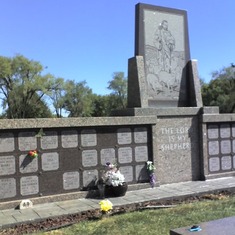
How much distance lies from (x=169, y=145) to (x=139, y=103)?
1294mm

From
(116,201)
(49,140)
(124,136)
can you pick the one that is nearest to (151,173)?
(124,136)

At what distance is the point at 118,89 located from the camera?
63.6 meters

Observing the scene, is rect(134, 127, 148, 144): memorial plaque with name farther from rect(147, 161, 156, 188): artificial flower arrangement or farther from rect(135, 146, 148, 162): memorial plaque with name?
rect(147, 161, 156, 188): artificial flower arrangement

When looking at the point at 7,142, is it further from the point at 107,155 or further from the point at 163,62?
the point at 163,62

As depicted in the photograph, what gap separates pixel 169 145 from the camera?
9.38m

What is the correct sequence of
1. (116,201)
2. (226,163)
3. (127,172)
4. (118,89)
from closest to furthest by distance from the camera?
(116,201)
(127,172)
(226,163)
(118,89)

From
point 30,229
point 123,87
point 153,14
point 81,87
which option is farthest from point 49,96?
point 30,229

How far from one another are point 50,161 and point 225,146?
500cm

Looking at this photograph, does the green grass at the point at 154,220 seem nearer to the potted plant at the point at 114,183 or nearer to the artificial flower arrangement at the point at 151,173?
the potted plant at the point at 114,183

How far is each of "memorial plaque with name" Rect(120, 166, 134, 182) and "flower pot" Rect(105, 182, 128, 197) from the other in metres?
0.62

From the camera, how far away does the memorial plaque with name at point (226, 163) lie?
1023cm

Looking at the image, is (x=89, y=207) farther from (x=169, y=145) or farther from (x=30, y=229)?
(x=169, y=145)

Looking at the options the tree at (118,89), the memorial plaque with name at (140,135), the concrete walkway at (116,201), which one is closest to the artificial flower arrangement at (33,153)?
the concrete walkway at (116,201)

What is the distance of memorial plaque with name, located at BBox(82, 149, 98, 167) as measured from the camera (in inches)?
321
